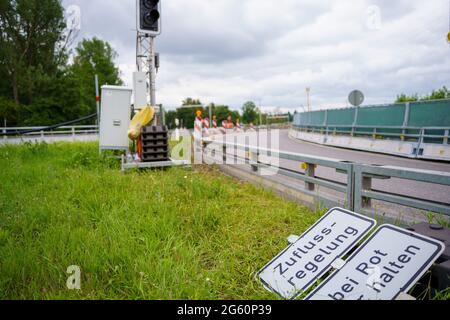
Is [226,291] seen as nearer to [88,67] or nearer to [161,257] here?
[161,257]

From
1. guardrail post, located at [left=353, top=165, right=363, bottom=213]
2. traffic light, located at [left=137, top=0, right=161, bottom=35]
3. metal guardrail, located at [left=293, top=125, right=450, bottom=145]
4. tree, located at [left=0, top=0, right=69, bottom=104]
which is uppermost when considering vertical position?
tree, located at [left=0, top=0, right=69, bottom=104]

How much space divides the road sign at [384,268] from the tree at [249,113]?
126m

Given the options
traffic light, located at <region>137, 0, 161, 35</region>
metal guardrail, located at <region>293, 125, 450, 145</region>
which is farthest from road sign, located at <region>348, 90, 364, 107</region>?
traffic light, located at <region>137, 0, 161, 35</region>

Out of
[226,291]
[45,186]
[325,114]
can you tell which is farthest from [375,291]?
A: [325,114]

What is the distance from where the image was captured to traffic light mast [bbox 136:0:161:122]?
6582mm

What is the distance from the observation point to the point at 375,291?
6.31ft

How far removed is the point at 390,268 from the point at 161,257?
1847 millimetres

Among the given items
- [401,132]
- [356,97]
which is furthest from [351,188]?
[356,97]

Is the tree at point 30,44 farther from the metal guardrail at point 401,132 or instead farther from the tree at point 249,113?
the tree at point 249,113

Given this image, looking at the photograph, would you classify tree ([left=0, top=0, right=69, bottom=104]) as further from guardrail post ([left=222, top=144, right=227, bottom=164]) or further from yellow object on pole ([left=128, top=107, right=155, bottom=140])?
guardrail post ([left=222, top=144, right=227, bottom=164])

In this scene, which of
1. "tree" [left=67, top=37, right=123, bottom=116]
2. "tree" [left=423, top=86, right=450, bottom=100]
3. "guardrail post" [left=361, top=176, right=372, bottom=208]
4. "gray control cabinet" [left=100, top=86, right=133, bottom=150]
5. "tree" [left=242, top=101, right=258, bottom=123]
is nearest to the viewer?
"guardrail post" [left=361, top=176, right=372, bottom=208]

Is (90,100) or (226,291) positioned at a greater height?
(90,100)

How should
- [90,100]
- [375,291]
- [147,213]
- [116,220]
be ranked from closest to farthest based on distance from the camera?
[375,291]
[116,220]
[147,213]
[90,100]

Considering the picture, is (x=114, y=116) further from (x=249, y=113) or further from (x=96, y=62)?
(x=249, y=113)
